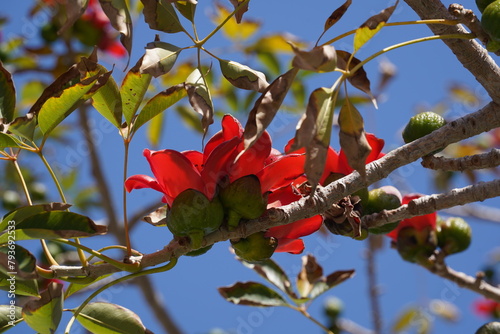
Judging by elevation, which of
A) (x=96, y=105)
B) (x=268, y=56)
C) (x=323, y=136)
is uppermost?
(x=268, y=56)

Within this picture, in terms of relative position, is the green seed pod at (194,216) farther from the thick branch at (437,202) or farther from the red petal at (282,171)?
the thick branch at (437,202)

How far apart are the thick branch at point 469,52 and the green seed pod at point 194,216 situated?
493 millimetres

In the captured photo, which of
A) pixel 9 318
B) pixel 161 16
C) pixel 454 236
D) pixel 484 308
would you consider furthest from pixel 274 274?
pixel 484 308

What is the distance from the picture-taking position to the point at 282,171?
1077 millimetres

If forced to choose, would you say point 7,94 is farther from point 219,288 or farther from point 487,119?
point 487,119

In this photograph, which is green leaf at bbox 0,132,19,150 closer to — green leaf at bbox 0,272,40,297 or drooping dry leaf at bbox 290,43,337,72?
green leaf at bbox 0,272,40,297

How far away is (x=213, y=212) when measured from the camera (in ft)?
3.35

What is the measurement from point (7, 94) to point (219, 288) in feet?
2.28

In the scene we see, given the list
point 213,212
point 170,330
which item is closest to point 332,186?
point 213,212

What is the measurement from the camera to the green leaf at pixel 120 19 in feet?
3.10

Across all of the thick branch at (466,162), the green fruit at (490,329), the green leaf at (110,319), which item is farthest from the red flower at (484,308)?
the green leaf at (110,319)

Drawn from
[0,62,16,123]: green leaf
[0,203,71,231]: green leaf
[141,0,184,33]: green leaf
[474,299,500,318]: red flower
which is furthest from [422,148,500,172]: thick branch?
[474,299,500,318]: red flower

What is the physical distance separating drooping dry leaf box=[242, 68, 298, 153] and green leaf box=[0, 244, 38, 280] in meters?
0.38

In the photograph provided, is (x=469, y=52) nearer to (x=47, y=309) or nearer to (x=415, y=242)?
(x=415, y=242)
